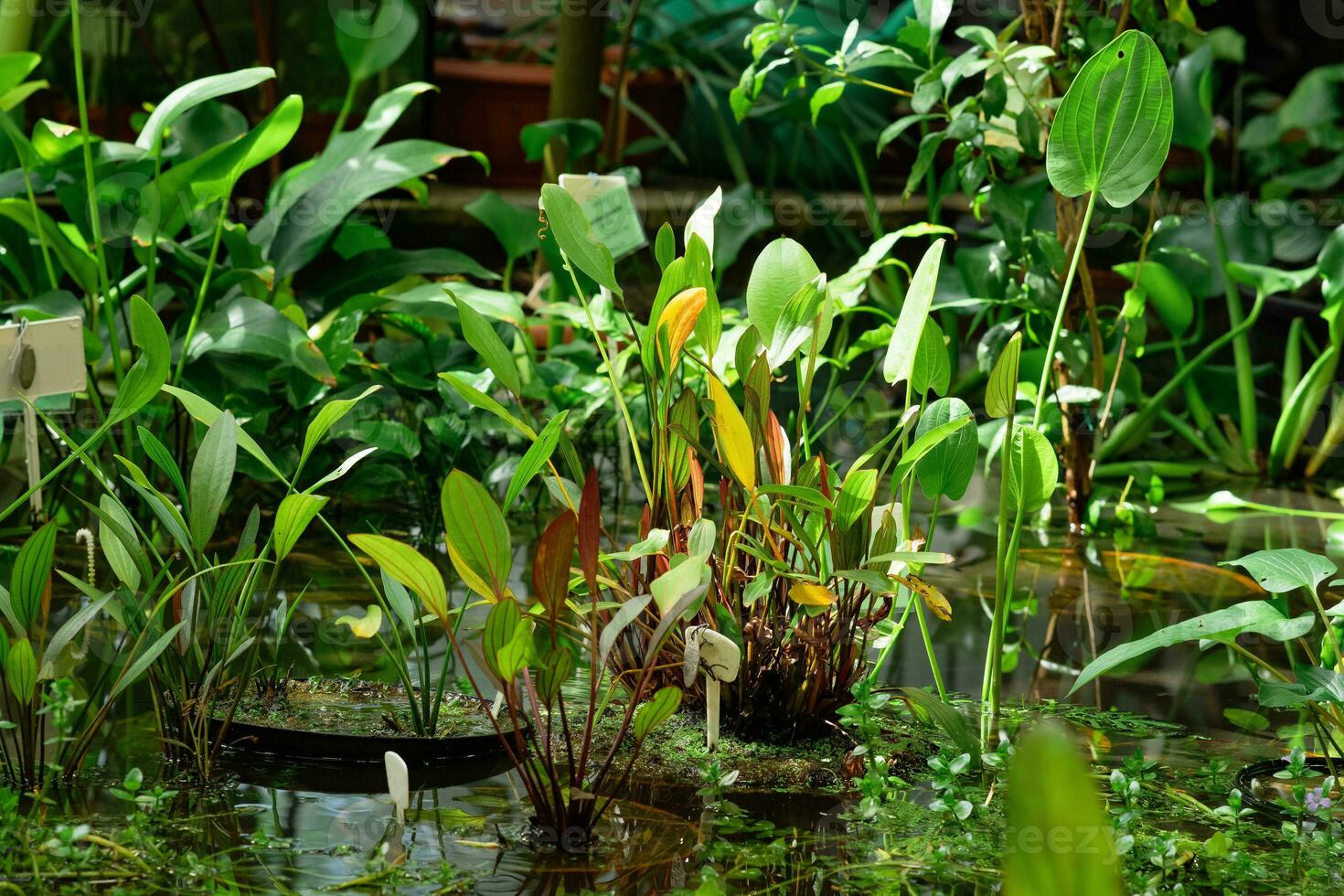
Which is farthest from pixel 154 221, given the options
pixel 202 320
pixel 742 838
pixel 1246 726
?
pixel 1246 726

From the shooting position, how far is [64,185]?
6.61ft

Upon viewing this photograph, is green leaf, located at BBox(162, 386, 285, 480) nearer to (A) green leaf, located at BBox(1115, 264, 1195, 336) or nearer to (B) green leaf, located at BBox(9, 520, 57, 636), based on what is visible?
(B) green leaf, located at BBox(9, 520, 57, 636)

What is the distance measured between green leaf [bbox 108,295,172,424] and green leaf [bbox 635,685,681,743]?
0.51 m

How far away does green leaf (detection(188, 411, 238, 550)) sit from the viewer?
1211mm

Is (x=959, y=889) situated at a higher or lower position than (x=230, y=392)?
lower

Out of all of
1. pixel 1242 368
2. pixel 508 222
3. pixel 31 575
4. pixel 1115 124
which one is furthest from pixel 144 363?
pixel 1242 368

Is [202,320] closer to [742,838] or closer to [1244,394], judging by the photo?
[742,838]

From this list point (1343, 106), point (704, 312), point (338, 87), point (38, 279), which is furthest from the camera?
point (1343, 106)

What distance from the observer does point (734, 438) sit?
1205 mm

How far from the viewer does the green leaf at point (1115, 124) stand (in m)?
1.19

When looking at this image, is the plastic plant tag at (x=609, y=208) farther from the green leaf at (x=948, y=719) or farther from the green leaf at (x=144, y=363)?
the green leaf at (x=948, y=719)

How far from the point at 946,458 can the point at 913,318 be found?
142 mm

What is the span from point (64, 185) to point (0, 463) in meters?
0.44

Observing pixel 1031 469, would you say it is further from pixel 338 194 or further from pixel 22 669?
pixel 338 194
